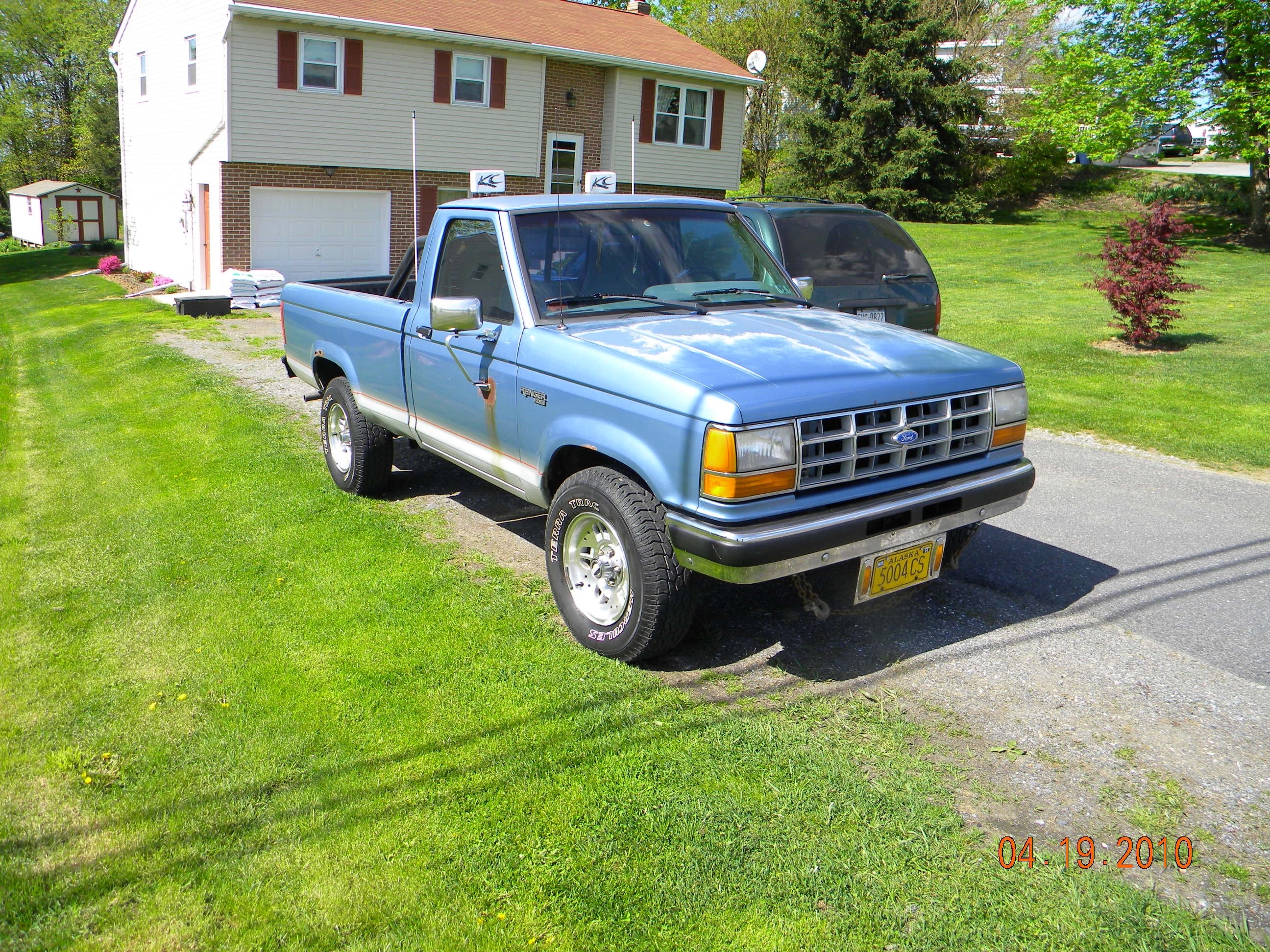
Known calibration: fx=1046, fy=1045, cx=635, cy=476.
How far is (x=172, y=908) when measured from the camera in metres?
3.15

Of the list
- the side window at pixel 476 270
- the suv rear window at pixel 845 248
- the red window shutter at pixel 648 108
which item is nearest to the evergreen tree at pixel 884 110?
the red window shutter at pixel 648 108

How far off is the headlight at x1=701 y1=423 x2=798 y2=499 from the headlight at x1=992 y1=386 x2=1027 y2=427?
4.27 feet

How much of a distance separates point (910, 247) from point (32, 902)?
8156 millimetres

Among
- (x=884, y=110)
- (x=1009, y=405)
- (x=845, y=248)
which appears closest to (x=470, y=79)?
(x=884, y=110)

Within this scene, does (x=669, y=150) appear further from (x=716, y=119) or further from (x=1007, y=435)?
(x=1007, y=435)

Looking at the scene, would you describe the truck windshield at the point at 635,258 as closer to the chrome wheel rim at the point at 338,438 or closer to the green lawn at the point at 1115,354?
the chrome wheel rim at the point at 338,438

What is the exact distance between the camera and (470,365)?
5527 mm

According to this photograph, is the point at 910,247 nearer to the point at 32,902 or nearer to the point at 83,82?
the point at 32,902

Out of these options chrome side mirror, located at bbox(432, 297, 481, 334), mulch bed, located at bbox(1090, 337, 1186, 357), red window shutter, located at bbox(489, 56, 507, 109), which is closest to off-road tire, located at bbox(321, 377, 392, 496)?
chrome side mirror, located at bbox(432, 297, 481, 334)

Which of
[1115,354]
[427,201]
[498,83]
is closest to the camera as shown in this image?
[1115,354]

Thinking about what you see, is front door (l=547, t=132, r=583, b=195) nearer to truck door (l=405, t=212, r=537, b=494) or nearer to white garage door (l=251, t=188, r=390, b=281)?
white garage door (l=251, t=188, r=390, b=281)

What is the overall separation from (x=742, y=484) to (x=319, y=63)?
21110mm

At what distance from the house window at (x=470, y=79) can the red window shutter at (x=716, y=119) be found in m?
6.82

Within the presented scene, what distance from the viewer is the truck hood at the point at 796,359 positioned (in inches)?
165
